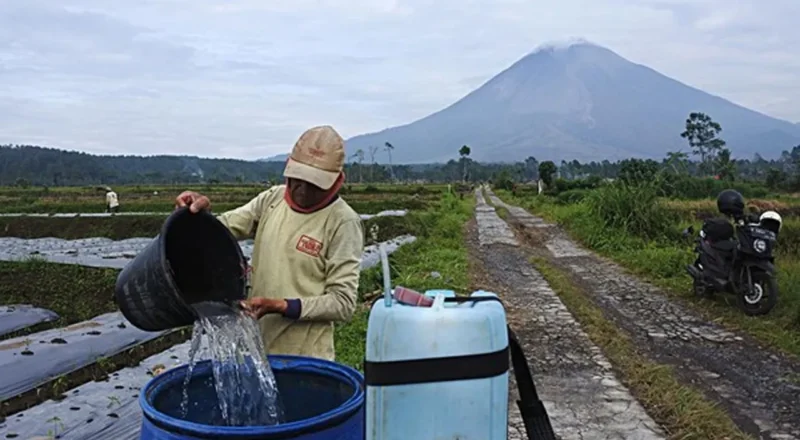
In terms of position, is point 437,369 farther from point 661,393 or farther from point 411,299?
point 661,393

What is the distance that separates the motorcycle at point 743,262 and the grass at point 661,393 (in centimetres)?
105

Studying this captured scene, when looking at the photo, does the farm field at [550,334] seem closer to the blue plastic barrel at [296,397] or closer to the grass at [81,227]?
the blue plastic barrel at [296,397]

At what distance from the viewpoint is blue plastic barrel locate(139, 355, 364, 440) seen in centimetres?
133

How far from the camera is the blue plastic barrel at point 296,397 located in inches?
52.3

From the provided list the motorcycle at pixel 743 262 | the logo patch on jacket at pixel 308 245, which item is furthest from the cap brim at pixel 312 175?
the motorcycle at pixel 743 262

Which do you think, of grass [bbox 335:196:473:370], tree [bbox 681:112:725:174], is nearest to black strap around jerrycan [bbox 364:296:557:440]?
grass [bbox 335:196:473:370]

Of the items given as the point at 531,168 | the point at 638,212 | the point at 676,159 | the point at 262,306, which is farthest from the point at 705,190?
the point at 531,168

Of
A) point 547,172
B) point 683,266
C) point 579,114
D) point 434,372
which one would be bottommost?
point 683,266

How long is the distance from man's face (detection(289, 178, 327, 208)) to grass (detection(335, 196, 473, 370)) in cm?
201

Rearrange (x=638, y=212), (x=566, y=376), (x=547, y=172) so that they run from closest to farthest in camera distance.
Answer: (x=566, y=376) → (x=638, y=212) → (x=547, y=172)

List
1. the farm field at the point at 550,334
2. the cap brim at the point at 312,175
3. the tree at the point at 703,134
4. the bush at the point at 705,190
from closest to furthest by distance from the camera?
the cap brim at the point at 312,175, the farm field at the point at 550,334, the bush at the point at 705,190, the tree at the point at 703,134

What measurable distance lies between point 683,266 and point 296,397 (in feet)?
19.3

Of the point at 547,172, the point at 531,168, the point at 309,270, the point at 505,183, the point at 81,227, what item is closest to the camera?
the point at 309,270

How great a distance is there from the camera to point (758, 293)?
495cm
